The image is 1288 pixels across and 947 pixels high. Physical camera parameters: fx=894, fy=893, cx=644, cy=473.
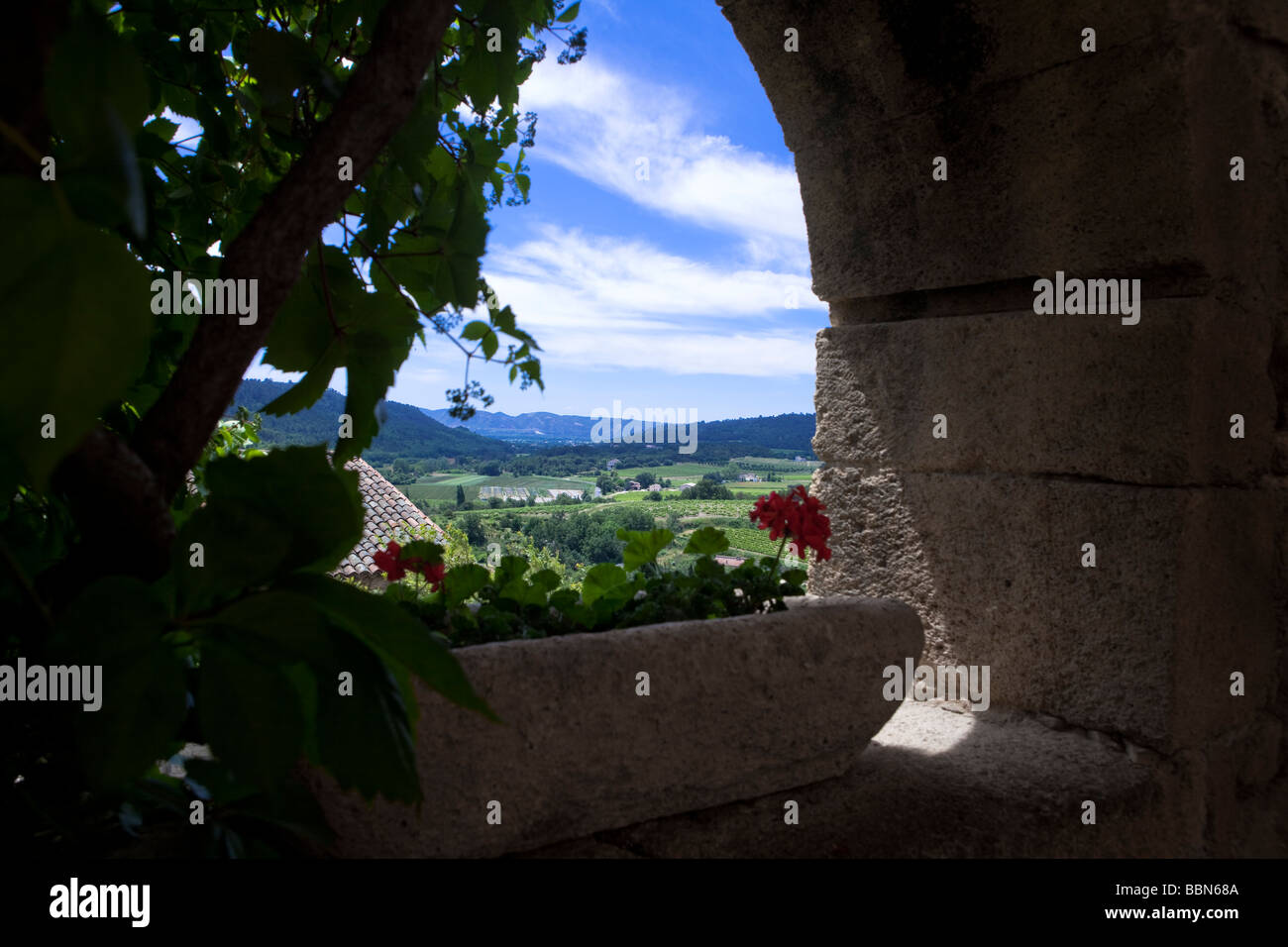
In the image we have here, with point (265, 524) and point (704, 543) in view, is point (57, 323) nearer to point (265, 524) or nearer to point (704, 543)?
point (265, 524)

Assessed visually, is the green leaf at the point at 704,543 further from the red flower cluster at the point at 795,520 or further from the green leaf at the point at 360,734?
the green leaf at the point at 360,734

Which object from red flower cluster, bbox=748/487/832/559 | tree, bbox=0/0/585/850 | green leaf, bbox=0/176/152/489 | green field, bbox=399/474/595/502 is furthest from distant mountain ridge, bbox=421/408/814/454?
green leaf, bbox=0/176/152/489

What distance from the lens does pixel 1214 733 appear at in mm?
1857

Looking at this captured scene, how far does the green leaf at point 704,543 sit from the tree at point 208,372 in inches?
41.0

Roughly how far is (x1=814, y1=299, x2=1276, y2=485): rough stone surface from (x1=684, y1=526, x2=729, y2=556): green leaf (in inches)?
20.1

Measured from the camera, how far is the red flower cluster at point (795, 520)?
1.92 meters

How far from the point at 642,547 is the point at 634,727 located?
0.62 metres

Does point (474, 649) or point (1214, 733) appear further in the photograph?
point (1214, 733)

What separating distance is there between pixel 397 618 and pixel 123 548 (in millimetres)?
174
